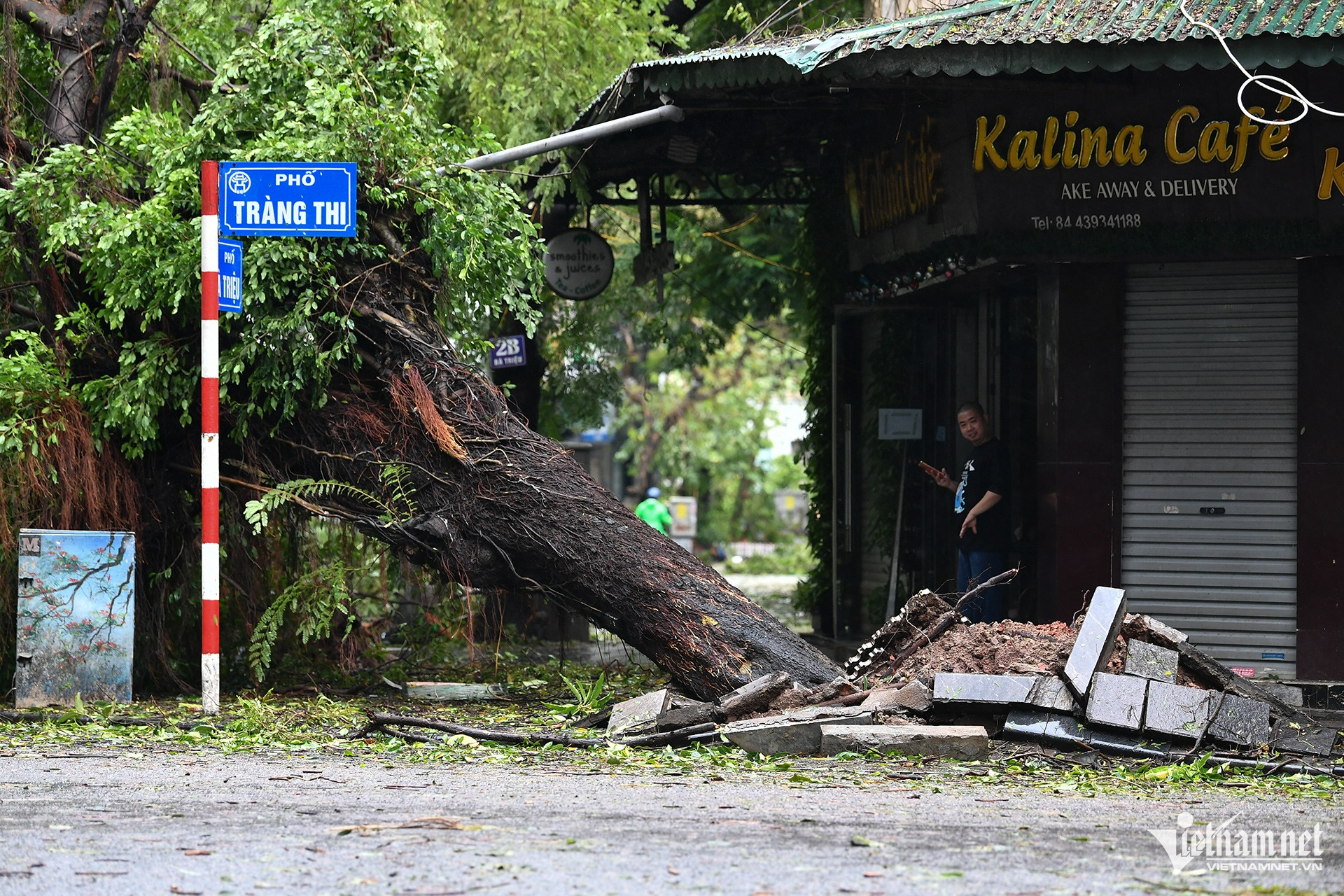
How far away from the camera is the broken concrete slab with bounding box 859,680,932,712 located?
7.48m

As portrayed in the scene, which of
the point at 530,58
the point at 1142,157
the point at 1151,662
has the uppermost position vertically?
the point at 530,58

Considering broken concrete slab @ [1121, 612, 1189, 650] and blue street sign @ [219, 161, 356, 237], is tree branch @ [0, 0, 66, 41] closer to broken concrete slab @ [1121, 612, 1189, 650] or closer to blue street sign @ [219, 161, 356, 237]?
blue street sign @ [219, 161, 356, 237]

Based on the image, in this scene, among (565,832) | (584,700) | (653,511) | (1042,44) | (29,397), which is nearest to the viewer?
(565,832)

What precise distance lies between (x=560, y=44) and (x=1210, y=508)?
A: 22.2 feet

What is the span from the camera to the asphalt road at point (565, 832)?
4.42m

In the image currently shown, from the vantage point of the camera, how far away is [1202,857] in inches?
191

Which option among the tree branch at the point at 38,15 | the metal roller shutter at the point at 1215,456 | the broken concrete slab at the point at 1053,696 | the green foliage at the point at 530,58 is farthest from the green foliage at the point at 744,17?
the broken concrete slab at the point at 1053,696

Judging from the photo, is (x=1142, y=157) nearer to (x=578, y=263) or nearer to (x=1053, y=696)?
(x=1053, y=696)

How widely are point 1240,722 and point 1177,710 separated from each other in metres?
0.31

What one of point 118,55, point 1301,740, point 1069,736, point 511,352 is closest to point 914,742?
point 1069,736

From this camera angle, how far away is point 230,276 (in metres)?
8.33

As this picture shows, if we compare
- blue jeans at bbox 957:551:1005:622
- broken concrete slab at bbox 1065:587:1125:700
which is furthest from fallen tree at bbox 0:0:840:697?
blue jeans at bbox 957:551:1005:622

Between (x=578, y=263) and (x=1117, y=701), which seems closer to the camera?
(x=1117, y=701)

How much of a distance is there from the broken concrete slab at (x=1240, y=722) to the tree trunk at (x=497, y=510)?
2.06 m
